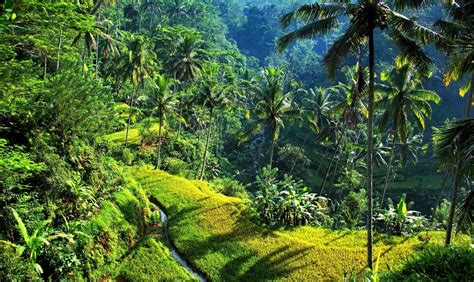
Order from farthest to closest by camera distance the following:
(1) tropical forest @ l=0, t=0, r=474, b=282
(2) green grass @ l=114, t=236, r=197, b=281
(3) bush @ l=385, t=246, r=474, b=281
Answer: (2) green grass @ l=114, t=236, r=197, b=281, (1) tropical forest @ l=0, t=0, r=474, b=282, (3) bush @ l=385, t=246, r=474, b=281


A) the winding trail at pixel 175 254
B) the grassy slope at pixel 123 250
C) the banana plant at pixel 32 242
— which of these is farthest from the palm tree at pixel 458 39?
the banana plant at pixel 32 242

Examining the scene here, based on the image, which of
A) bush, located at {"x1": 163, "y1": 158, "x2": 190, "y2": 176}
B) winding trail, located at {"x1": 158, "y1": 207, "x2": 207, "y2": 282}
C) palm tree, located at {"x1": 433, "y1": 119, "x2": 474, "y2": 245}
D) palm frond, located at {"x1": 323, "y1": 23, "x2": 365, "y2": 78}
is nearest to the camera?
palm tree, located at {"x1": 433, "y1": 119, "x2": 474, "y2": 245}

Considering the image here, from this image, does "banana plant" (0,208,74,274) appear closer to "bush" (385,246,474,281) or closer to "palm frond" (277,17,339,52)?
"bush" (385,246,474,281)

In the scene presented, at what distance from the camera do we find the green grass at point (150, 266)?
15.7 meters

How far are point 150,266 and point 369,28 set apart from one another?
13334 millimetres

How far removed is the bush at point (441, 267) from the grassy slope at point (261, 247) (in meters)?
4.33

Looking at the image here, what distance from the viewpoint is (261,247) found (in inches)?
711

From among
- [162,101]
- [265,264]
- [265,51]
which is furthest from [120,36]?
[265,51]

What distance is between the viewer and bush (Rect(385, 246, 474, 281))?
9560 mm

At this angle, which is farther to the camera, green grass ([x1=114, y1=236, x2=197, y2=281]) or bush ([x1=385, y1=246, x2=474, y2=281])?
green grass ([x1=114, y1=236, x2=197, y2=281])

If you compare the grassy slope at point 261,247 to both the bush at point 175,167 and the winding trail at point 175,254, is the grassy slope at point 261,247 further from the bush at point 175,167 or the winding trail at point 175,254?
the bush at point 175,167

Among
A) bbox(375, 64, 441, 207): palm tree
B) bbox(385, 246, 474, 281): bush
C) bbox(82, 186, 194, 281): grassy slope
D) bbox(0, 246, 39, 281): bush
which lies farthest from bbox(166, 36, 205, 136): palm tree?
bbox(385, 246, 474, 281): bush

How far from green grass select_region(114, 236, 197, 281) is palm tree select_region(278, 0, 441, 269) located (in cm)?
809

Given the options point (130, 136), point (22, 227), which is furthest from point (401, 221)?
point (130, 136)
